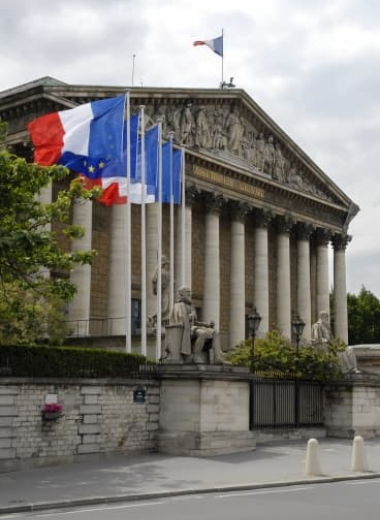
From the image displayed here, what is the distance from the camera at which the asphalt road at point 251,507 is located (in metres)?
13.5

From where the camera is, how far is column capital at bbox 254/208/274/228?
176ft

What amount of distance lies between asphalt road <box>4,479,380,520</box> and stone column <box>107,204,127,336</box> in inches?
952

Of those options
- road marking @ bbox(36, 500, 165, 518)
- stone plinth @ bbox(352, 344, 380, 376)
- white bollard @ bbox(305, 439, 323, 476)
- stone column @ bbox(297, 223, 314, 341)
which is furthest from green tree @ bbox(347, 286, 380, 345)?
road marking @ bbox(36, 500, 165, 518)

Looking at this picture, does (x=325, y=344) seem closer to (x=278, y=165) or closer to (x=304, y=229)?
(x=278, y=165)

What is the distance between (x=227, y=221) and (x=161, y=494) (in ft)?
124

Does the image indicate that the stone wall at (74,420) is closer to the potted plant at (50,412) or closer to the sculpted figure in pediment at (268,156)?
the potted plant at (50,412)

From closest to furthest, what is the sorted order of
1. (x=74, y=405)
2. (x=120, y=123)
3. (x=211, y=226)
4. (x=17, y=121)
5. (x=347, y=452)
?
1. (x=74, y=405)
2. (x=347, y=452)
3. (x=120, y=123)
4. (x=17, y=121)
5. (x=211, y=226)

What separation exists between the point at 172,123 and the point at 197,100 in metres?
2.94

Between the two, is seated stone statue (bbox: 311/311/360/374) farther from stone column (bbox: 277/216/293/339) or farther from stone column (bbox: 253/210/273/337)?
stone column (bbox: 277/216/293/339)

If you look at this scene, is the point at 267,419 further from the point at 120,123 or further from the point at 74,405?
the point at 120,123

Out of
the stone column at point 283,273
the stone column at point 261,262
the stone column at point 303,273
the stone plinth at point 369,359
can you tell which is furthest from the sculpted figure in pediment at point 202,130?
the stone plinth at point 369,359

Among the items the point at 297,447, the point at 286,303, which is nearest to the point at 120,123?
the point at 297,447

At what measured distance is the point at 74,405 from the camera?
22328mm

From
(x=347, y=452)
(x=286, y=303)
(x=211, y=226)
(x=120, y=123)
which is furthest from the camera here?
(x=286, y=303)
